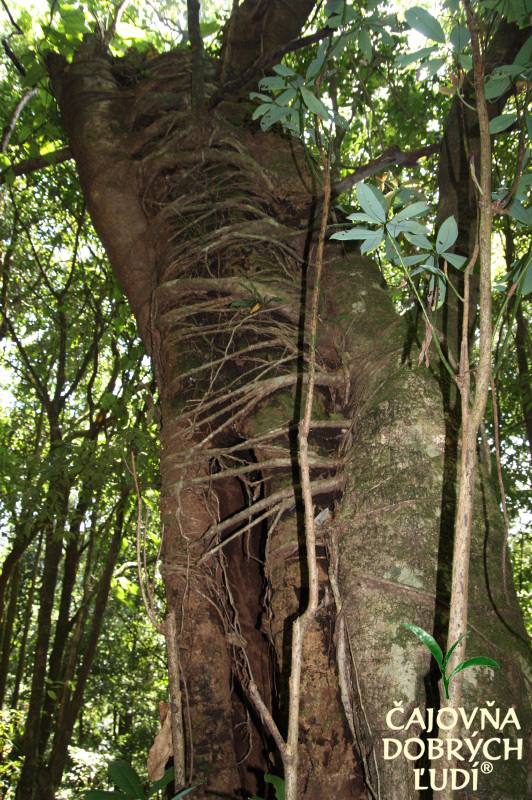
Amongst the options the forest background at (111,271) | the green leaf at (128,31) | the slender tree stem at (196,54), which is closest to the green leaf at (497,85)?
the forest background at (111,271)

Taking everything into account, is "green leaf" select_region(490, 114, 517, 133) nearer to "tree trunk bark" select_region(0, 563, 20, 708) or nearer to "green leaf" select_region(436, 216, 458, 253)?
"green leaf" select_region(436, 216, 458, 253)

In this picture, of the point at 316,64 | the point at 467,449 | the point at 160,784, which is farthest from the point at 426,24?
the point at 160,784

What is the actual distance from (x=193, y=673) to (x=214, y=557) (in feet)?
0.89

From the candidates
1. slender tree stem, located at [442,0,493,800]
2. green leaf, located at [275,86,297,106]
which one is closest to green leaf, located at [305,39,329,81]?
green leaf, located at [275,86,297,106]

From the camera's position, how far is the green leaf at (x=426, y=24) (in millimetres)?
1087

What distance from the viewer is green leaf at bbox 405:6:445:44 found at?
1087 mm

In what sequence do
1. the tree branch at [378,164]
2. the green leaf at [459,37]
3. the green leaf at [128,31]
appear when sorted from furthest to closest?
the green leaf at [128,31]
the tree branch at [378,164]
the green leaf at [459,37]

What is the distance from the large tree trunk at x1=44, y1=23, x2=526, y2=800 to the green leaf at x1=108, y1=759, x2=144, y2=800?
0.15 meters

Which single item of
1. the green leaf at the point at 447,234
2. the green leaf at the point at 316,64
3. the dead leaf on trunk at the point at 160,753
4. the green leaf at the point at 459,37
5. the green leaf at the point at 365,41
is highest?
the green leaf at the point at 365,41

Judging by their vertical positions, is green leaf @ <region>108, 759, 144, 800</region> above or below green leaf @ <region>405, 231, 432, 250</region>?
below

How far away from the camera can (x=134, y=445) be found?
3.22m

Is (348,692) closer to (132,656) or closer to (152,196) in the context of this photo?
(152,196)

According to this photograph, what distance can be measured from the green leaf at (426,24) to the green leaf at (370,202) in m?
0.37

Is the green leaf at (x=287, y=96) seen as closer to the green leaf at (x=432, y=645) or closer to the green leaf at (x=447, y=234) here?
the green leaf at (x=447, y=234)
